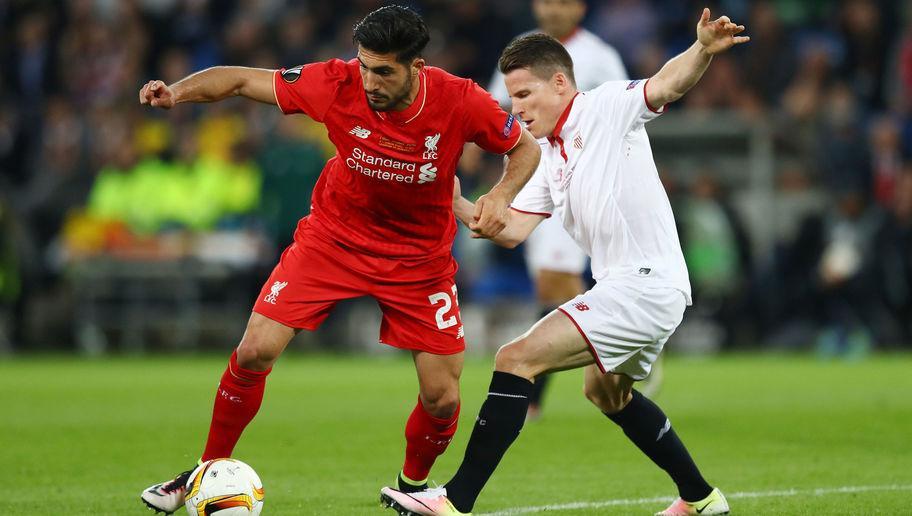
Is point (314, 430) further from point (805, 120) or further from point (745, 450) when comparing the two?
point (805, 120)

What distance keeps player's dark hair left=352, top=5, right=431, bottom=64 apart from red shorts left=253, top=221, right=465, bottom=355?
38.4 inches

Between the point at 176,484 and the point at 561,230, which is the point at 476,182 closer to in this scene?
the point at 561,230

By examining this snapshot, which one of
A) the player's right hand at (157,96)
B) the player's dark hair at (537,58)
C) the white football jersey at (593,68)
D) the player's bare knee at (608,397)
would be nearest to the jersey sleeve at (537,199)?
the player's dark hair at (537,58)

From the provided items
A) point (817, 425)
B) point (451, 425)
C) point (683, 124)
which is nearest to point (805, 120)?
point (683, 124)

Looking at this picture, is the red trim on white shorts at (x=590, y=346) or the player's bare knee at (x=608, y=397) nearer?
the red trim on white shorts at (x=590, y=346)

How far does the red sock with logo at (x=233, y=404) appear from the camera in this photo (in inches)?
247

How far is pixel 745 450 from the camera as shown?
28.3ft

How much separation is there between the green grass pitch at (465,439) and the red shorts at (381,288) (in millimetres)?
837

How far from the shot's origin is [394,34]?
19.7 feet

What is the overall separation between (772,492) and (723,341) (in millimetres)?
10590

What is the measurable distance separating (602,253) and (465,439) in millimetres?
3318

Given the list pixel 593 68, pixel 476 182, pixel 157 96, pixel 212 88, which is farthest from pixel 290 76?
pixel 476 182

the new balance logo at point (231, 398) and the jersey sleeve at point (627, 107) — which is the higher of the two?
the jersey sleeve at point (627, 107)

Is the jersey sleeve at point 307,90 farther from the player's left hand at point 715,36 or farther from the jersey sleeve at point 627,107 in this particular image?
the player's left hand at point 715,36
